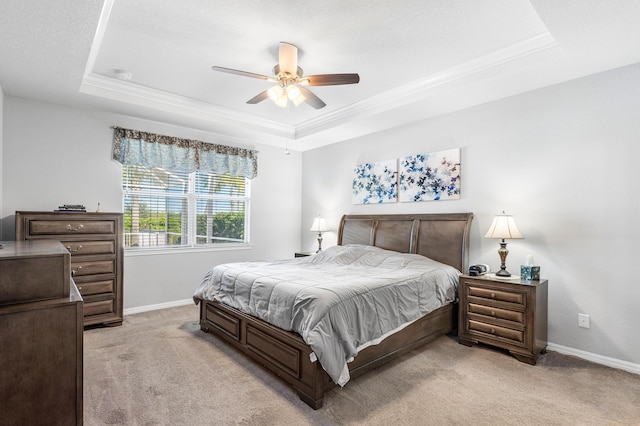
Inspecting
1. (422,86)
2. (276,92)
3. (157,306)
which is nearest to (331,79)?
(276,92)

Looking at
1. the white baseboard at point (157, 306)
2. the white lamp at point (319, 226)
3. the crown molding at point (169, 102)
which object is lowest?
the white baseboard at point (157, 306)

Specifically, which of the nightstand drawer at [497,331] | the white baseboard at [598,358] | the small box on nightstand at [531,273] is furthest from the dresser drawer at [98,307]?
the white baseboard at [598,358]

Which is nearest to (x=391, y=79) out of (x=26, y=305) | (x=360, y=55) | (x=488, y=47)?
(x=360, y=55)

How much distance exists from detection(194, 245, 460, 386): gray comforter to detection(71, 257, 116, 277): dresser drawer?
44.1 inches

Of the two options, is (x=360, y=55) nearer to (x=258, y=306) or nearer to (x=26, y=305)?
(x=258, y=306)

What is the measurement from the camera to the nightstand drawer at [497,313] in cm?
300

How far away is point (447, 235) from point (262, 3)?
3037mm

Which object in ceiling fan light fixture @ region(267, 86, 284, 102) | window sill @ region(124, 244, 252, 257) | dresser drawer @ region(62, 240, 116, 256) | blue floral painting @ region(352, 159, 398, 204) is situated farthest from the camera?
blue floral painting @ region(352, 159, 398, 204)

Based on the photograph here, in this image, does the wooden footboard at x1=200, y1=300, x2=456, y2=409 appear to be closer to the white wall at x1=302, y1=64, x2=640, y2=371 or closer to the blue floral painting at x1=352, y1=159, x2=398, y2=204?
the white wall at x1=302, y1=64, x2=640, y2=371

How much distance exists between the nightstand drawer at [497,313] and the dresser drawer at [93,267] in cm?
394

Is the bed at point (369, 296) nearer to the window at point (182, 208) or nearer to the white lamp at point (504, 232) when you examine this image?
the white lamp at point (504, 232)

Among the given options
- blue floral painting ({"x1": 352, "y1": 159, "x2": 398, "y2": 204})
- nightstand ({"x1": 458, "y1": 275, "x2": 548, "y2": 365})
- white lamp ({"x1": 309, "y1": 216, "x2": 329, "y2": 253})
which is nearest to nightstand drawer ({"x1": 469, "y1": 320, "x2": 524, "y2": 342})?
nightstand ({"x1": 458, "y1": 275, "x2": 548, "y2": 365})

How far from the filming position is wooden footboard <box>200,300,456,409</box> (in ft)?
7.50

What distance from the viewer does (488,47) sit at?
297 cm
